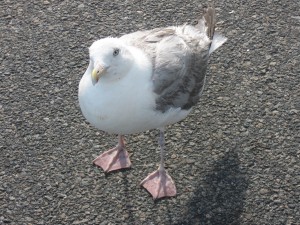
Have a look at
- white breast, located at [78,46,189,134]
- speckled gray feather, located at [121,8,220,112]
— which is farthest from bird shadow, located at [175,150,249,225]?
white breast, located at [78,46,189,134]

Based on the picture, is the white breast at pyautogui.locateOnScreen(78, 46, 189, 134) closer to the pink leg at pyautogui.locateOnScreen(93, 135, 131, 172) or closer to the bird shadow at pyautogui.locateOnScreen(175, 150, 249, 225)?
the pink leg at pyautogui.locateOnScreen(93, 135, 131, 172)

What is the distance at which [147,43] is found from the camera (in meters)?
4.88

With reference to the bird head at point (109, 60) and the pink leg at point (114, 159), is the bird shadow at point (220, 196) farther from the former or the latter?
the bird head at point (109, 60)

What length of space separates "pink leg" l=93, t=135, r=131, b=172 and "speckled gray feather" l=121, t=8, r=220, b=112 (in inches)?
25.5

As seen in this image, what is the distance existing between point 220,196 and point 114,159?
89cm

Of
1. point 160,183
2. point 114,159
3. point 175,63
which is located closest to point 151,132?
point 114,159

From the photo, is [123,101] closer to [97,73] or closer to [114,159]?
[97,73]

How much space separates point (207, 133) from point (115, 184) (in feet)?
3.01

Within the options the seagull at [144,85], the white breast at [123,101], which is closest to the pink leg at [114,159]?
the seagull at [144,85]

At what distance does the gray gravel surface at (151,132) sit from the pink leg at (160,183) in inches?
2.2

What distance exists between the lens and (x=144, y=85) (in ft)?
14.8

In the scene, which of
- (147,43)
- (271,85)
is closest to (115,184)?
(147,43)

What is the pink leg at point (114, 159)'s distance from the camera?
5.04 meters

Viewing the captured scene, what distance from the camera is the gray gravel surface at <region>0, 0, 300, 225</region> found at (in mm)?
4770
